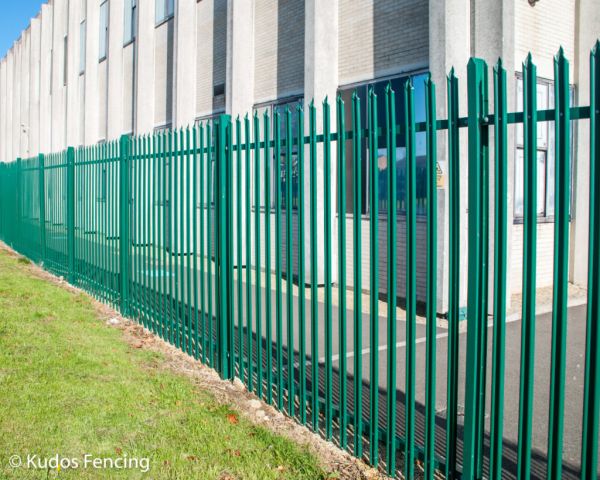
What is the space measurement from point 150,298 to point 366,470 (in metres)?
4.16

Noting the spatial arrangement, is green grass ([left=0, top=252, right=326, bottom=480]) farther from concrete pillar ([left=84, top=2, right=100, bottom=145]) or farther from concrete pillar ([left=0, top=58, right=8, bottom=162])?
concrete pillar ([left=0, top=58, right=8, bottom=162])

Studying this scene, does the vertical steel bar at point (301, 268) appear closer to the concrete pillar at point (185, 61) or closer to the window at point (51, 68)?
the concrete pillar at point (185, 61)

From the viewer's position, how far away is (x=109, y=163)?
8.44 meters

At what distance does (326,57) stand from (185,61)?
242 inches

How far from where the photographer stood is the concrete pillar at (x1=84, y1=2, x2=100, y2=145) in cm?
2248

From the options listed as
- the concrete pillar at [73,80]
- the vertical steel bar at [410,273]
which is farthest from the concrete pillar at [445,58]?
the concrete pillar at [73,80]

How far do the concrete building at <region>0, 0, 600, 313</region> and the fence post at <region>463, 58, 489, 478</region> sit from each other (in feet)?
12.8

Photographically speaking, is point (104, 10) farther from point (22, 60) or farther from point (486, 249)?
point (486, 249)

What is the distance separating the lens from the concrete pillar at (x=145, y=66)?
58.1 ft

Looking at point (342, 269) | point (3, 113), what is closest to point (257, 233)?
point (342, 269)

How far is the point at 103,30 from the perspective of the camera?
22.3 m

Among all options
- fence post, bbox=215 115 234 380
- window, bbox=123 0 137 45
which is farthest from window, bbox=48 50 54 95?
fence post, bbox=215 115 234 380

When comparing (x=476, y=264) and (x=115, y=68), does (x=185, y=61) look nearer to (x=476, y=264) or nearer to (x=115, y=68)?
(x=115, y=68)

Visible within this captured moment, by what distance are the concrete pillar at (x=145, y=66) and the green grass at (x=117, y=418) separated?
12.3 m
